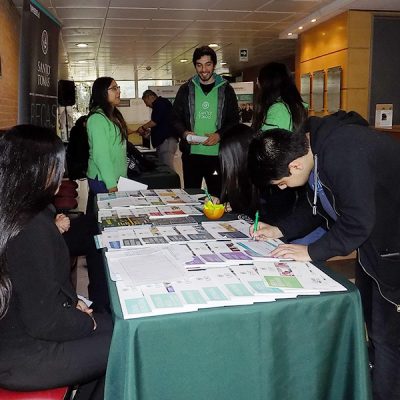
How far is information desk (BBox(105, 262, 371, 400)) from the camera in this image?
3.32ft

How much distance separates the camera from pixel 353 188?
4.00ft

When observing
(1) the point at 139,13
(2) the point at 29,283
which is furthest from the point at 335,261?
(1) the point at 139,13

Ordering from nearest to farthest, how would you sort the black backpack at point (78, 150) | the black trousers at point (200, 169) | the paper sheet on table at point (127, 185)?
1. the paper sheet on table at point (127, 185)
2. the black trousers at point (200, 169)
3. the black backpack at point (78, 150)

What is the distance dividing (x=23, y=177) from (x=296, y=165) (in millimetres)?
767

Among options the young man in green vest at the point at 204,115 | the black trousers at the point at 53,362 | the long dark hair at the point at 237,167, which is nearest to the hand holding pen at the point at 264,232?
the long dark hair at the point at 237,167

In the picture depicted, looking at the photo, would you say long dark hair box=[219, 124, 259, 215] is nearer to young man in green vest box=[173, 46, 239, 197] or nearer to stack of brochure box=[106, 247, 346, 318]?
stack of brochure box=[106, 247, 346, 318]

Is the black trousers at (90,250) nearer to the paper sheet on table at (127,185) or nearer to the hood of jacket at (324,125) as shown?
the paper sheet on table at (127,185)

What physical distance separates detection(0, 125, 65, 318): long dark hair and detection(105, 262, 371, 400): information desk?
276 mm

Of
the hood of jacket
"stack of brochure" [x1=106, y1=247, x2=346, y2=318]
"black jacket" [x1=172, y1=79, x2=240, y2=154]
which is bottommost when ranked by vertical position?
"stack of brochure" [x1=106, y1=247, x2=346, y2=318]

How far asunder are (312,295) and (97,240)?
783 millimetres

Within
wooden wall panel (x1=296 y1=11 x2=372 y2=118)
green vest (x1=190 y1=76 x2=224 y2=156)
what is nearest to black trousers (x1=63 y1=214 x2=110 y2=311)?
green vest (x1=190 y1=76 x2=224 y2=156)

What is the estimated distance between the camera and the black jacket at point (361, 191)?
123 cm

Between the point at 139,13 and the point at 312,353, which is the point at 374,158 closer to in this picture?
the point at 312,353

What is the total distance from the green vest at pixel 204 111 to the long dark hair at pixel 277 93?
2.37 feet
